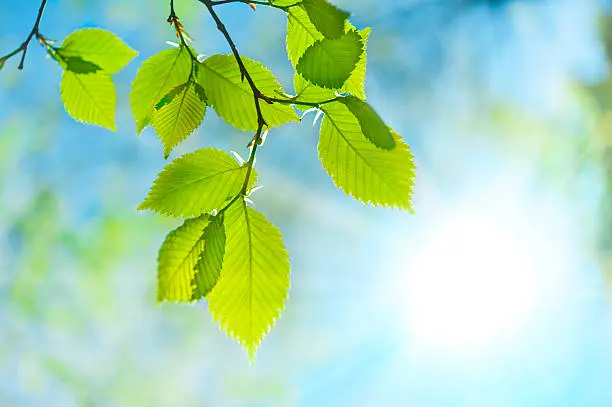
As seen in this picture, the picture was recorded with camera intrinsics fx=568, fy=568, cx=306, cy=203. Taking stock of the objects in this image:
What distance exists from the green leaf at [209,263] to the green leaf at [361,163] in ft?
0.33

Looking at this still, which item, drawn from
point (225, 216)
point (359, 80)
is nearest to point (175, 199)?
point (225, 216)

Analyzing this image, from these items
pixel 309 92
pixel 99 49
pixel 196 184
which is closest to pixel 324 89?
pixel 309 92

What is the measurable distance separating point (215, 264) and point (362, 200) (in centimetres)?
12

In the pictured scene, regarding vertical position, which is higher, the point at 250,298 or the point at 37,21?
the point at 37,21

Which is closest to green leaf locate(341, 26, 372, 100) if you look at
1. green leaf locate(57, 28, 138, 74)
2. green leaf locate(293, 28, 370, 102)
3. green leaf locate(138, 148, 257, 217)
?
green leaf locate(293, 28, 370, 102)

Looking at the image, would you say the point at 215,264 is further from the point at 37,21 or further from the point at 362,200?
the point at 37,21

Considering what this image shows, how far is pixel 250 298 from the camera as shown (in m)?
0.39

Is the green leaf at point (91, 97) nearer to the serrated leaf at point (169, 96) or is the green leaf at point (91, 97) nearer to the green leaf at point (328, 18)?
the serrated leaf at point (169, 96)

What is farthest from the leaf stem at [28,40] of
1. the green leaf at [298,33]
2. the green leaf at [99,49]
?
the green leaf at [298,33]

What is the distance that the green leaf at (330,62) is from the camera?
0.39 metres

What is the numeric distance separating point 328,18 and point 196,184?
15 centimetres

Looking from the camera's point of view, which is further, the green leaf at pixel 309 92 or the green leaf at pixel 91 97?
the green leaf at pixel 91 97

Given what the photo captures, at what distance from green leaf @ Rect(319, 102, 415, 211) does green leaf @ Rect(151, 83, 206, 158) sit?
0.11 m

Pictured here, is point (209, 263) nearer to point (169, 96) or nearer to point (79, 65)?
point (169, 96)
